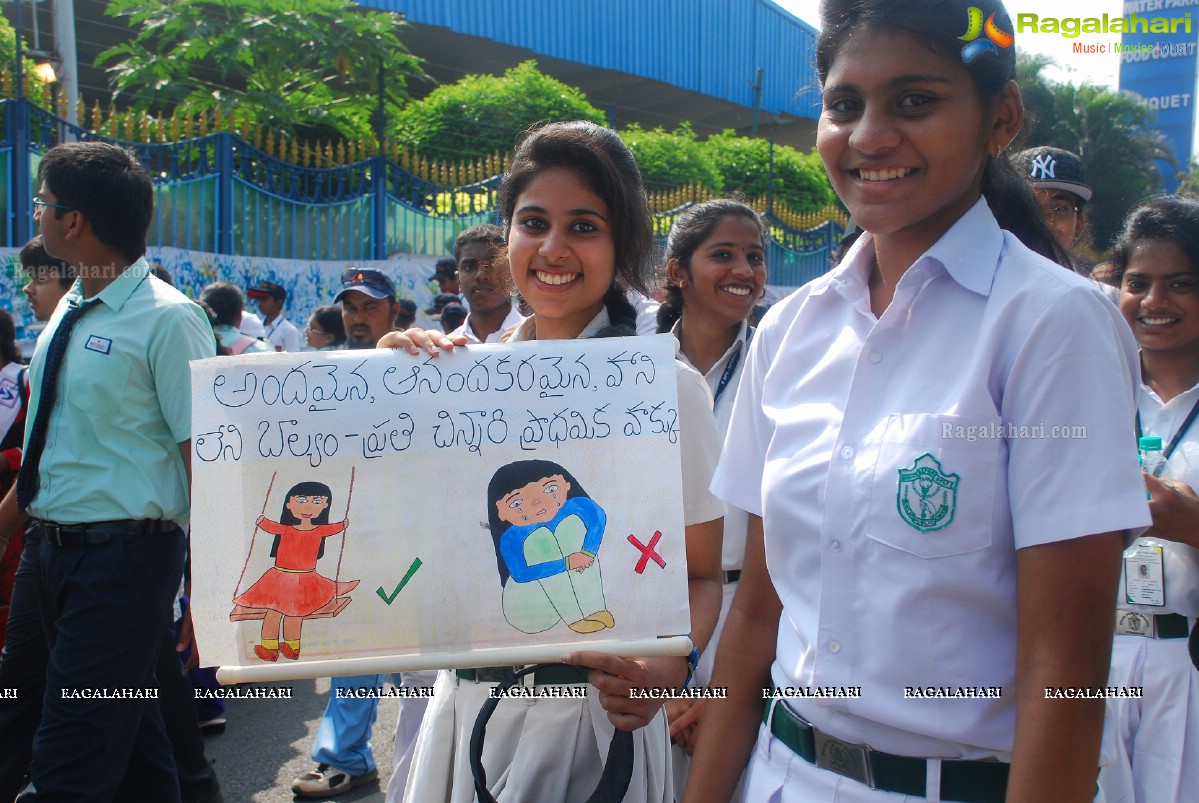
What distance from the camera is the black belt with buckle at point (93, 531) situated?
308 cm

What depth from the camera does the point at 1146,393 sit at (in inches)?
113

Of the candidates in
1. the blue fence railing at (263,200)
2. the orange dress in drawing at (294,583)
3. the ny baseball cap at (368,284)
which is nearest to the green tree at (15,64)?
the blue fence railing at (263,200)

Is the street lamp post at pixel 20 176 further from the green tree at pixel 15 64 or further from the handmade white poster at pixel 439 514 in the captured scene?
the handmade white poster at pixel 439 514

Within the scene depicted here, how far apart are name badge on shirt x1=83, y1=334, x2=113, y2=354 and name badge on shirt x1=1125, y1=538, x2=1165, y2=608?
3058 millimetres

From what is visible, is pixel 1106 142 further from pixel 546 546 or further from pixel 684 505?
pixel 546 546

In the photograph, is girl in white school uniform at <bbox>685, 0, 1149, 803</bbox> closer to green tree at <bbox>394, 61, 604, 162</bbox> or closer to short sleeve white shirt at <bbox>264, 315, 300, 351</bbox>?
short sleeve white shirt at <bbox>264, 315, 300, 351</bbox>

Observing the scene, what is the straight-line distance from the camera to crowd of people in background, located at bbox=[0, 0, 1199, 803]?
1227 millimetres

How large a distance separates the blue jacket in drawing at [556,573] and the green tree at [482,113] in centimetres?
1349

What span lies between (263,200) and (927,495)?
390 inches

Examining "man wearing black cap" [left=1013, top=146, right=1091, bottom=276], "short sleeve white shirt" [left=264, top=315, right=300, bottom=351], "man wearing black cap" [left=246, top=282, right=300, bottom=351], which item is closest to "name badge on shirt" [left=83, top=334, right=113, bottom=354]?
"man wearing black cap" [left=1013, top=146, right=1091, bottom=276]

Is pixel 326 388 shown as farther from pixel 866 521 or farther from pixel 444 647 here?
pixel 866 521

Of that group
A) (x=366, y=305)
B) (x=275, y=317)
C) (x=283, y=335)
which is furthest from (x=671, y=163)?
(x=366, y=305)

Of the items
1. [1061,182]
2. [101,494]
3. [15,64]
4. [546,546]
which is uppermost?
[15,64]

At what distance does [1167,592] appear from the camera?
8.49 ft
